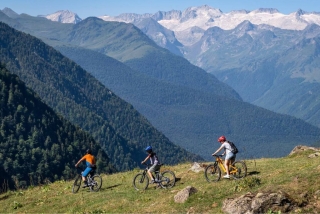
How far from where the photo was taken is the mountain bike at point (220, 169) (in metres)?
32.2

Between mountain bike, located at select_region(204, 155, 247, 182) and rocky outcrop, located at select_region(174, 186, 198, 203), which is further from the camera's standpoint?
mountain bike, located at select_region(204, 155, 247, 182)

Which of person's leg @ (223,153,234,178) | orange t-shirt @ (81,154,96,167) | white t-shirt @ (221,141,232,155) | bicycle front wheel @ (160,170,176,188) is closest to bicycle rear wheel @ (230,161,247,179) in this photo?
person's leg @ (223,153,234,178)

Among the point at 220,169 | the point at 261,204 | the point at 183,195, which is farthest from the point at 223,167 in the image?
the point at 261,204

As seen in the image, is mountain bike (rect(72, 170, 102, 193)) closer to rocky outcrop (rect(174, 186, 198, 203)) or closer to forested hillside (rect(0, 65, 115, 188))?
rocky outcrop (rect(174, 186, 198, 203))

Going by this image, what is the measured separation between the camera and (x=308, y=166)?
32.2 meters

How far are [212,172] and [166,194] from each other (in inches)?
152

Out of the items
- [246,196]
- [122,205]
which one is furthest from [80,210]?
[246,196]

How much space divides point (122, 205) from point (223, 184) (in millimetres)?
6324

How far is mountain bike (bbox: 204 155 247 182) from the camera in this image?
1267 inches

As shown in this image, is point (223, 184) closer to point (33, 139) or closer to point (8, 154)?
point (8, 154)

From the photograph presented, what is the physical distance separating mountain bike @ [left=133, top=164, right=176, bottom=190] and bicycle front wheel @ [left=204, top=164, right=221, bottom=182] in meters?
2.27

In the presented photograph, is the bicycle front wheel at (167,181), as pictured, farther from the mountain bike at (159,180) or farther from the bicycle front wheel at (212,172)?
the bicycle front wheel at (212,172)

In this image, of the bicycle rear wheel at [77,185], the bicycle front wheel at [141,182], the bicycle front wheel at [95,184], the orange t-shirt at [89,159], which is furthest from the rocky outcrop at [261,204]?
the bicycle rear wheel at [77,185]

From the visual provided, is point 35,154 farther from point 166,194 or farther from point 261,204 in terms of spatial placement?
point 261,204
